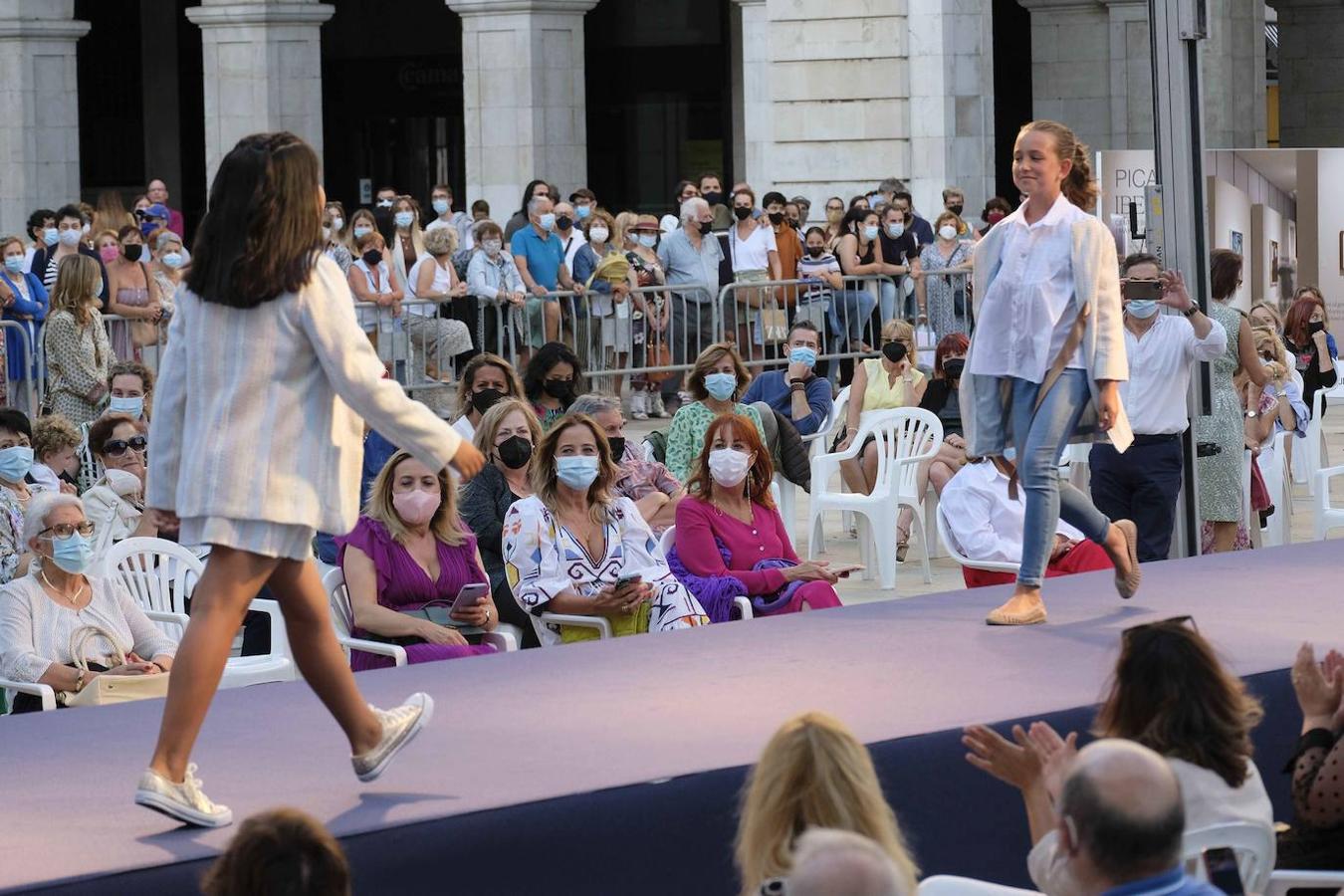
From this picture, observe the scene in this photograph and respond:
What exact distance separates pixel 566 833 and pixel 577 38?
21.5 m

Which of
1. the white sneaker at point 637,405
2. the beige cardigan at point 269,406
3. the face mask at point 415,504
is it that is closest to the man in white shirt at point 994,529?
the face mask at point 415,504

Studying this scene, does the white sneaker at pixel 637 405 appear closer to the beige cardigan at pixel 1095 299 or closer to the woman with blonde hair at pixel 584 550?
the woman with blonde hair at pixel 584 550

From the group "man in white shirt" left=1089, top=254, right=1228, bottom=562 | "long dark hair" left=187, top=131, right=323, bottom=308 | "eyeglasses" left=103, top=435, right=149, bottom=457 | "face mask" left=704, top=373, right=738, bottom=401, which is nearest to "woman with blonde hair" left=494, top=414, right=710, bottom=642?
"man in white shirt" left=1089, top=254, right=1228, bottom=562

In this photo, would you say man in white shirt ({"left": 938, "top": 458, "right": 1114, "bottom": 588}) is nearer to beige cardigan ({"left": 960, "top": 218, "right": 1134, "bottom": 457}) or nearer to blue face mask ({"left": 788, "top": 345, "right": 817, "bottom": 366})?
beige cardigan ({"left": 960, "top": 218, "right": 1134, "bottom": 457})

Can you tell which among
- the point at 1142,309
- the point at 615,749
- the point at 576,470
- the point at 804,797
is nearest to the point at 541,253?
the point at 1142,309

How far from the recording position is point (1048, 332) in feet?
23.8

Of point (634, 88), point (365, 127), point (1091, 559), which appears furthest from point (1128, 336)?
point (365, 127)

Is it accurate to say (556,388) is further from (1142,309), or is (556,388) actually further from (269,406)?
(269,406)

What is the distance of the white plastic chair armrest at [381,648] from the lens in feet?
25.5

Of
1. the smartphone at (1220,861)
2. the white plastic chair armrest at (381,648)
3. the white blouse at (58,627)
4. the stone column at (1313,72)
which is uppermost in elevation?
the stone column at (1313,72)

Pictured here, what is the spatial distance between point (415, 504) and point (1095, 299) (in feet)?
7.60

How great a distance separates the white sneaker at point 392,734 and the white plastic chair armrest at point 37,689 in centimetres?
216

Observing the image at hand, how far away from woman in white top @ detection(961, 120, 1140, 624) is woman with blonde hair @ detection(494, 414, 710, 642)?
1.47 m

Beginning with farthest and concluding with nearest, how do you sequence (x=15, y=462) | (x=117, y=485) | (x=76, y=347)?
(x=76, y=347), (x=117, y=485), (x=15, y=462)
